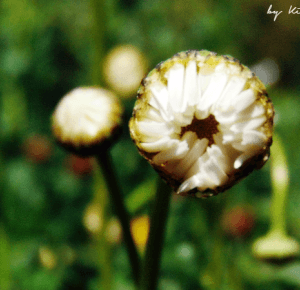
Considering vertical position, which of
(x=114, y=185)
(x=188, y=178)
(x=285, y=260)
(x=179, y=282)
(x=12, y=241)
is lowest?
(x=12, y=241)

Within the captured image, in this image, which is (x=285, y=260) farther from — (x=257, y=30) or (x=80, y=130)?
(x=257, y=30)

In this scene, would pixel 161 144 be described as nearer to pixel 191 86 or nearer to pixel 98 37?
pixel 191 86

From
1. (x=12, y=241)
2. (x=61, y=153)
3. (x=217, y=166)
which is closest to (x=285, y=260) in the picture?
(x=217, y=166)

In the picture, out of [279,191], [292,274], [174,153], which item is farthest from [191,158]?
[292,274]

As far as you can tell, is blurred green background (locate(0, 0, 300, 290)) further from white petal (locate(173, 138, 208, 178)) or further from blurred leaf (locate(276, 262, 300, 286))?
white petal (locate(173, 138, 208, 178))

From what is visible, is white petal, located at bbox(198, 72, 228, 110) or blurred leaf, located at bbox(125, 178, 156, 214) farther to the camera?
blurred leaf, located at bbox(125, 178, 156, 214)

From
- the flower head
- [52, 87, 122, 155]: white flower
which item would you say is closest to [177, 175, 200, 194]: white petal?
[52, 87, 122, 155]: white flower
